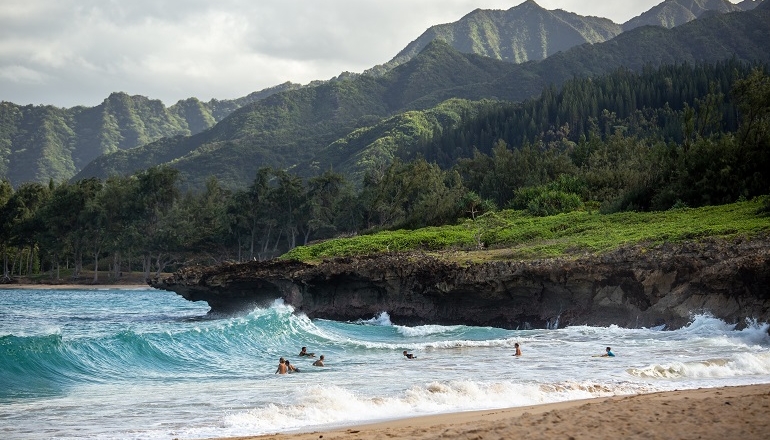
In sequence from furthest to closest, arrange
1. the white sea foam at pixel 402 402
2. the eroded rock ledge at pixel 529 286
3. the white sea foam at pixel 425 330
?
the white sea foam at pixel 425 330 → the eroded rock ledge at pixel 529 286 → the white sea foam at pixel 402 402

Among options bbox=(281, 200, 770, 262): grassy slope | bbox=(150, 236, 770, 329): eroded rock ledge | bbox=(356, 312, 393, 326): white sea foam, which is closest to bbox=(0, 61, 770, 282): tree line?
bbox=(281, 200, 770, 262): grassy slope

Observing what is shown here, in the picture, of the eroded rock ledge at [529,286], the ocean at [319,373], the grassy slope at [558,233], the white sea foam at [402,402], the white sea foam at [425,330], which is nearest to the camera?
the white sea foam at [402,402]

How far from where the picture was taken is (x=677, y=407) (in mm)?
12359

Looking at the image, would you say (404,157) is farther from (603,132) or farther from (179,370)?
(179,370)

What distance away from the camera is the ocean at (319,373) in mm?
15523

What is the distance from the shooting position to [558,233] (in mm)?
40438

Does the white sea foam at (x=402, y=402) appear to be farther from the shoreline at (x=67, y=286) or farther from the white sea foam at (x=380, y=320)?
the shoreline at (x=67, y=286)

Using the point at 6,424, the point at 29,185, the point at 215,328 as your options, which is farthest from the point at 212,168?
the point at 6,424

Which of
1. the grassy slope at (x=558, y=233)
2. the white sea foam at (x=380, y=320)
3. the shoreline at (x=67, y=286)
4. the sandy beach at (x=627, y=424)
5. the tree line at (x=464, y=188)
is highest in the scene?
the tree line at (x=464, y=188)

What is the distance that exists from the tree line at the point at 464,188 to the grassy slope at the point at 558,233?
3762 mm

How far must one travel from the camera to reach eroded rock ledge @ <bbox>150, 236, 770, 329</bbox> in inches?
1082

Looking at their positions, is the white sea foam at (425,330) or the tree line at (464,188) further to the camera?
the tree line at (464,188)

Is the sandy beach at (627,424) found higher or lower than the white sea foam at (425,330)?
higher

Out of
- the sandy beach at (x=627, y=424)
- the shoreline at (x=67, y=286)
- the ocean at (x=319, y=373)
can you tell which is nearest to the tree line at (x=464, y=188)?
the shoreline at (x=67, y=286)
